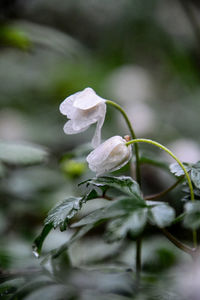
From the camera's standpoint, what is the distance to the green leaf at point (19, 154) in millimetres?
1070

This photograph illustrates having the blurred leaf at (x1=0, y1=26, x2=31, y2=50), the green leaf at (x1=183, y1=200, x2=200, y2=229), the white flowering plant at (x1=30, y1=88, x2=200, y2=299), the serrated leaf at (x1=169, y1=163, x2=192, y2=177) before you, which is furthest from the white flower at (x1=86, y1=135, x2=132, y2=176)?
the blurred leaf at (x1=0, y1=26, x2=31, y2=50)

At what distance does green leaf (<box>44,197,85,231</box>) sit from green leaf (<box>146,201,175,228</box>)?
146 millimetres

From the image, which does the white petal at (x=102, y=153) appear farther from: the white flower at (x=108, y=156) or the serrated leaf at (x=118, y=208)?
the serrated leaf at (x=118, y=208)

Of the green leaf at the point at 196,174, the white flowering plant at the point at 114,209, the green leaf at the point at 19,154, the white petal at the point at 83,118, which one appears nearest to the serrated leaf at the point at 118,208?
the white flowering plant at the point at 114,209

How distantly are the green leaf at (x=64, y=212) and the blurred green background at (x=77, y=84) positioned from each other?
13.1 inches

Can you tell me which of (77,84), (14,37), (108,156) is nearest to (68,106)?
(108,156)

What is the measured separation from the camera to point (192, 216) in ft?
2.14

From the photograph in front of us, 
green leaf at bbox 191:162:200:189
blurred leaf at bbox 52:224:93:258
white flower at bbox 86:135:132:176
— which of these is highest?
white flower at bbox 86:135:132:176

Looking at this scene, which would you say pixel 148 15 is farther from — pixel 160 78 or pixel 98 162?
pixel 98 162

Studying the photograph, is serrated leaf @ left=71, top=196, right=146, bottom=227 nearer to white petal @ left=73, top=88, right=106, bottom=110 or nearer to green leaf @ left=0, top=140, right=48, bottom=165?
white petal @ left=73, top=88, right=106, bottom=110

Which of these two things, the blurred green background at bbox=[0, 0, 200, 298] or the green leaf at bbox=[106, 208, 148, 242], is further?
the blurred green background at bbox=[0, 0, 200, 298]

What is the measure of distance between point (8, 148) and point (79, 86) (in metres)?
2.30

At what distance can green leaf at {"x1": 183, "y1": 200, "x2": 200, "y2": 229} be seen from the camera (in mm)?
635

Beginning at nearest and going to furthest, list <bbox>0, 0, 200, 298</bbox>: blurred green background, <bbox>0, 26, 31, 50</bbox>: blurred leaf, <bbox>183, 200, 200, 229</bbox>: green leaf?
<bbox>183, 200, 200, 229</bbox>: green leaf, <bbox>0, 26, 31, 50</bbox>: blurred leaf, <bbox>0, 0, 200, 298</bbox>: blurred green background
